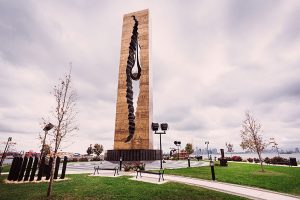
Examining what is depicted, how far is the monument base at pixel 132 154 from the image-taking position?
82.0 feet

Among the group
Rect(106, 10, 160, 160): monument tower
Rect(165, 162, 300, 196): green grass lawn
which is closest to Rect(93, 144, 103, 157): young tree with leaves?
Rect(106, 10, 160, 160): monument tower

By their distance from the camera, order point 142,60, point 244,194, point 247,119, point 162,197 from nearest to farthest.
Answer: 1. point 162,197
2. point 244,194
3. point 247,119
4. point 142,60

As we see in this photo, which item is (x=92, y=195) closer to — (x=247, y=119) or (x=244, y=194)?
(x=244, y=194)

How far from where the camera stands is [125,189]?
922 cm

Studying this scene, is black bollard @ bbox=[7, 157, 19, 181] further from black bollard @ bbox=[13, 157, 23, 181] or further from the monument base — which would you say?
the monument base

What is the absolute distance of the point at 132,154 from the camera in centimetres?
2514

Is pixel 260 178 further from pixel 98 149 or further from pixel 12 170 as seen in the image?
pixel 98 149

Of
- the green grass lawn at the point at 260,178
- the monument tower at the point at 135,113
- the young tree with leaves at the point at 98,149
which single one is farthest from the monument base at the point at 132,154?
the young tree with leaves at the point at 98,149

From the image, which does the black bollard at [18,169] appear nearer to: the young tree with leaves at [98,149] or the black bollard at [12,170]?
the black bollard at [12,170]

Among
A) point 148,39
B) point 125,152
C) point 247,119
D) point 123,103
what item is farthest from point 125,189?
point 148,39

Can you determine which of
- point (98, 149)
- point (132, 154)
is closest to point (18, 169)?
point (132, 154)

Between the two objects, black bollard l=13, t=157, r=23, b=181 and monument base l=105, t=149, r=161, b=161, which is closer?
black bollard l=13, t=157, r=23, b=181

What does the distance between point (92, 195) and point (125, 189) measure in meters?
1.69

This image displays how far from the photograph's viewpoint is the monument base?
2498 cm
